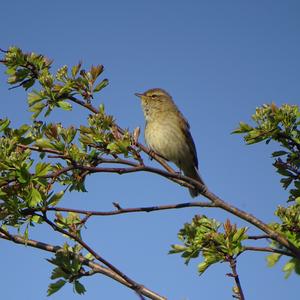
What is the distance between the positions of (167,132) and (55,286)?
19.4ft

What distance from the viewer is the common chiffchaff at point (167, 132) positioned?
952 cm

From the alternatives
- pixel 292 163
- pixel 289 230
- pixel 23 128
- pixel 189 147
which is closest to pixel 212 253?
pixel 289 230

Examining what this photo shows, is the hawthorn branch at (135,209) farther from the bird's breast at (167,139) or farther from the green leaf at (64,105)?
the bird's breast at (167,139)

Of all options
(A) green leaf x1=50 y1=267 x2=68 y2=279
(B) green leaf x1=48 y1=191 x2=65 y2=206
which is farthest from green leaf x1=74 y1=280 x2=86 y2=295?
(B) green leaf x1=48 y1=191 x2=65 y2=206

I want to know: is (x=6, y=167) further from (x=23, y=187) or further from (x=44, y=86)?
(x=44, y=86)

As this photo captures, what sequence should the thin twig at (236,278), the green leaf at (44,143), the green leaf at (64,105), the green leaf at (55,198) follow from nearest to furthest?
1. the thin twig at (236,278)
2. the green leaf at (55,198)
3. the green leaf at (44,143)
4. the green leaf at (64,105)

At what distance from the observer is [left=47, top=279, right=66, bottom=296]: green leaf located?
396 cm

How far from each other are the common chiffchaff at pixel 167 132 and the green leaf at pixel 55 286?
218 inches

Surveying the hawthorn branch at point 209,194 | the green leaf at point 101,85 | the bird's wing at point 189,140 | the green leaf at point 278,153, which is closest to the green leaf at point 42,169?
the hawthorn branch at point 209,194

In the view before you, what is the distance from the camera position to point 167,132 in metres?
9.60

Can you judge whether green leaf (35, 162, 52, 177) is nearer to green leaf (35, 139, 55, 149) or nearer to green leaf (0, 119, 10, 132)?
green leaf (35, 139, 55, 149)

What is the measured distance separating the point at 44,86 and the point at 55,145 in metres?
0.99

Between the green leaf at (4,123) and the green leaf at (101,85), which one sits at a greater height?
the green leaf at (101,85)

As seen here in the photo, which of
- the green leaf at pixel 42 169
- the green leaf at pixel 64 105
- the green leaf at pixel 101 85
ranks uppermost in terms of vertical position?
the green leaf at pixel 101 85
